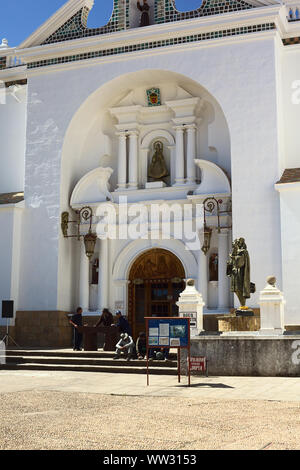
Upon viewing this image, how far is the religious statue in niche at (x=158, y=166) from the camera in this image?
64.4 feet

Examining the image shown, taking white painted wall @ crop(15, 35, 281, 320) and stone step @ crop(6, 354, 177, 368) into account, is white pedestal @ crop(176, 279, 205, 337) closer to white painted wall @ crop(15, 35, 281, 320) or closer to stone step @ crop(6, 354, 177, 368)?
stone step @ crop(6, 354, 177, 368)

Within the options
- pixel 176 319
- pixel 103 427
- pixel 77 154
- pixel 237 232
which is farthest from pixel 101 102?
pixel 103 427

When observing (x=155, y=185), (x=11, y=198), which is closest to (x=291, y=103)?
(x=155, y=185)

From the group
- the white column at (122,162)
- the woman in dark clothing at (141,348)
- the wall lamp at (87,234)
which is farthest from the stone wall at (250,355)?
the white column at (122,162)

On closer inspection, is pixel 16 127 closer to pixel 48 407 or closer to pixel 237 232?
pixel 237 232

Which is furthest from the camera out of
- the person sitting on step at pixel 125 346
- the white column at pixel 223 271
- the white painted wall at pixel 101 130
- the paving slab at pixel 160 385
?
the white column at pixel 223 271

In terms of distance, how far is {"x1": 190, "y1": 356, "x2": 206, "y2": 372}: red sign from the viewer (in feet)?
39.7

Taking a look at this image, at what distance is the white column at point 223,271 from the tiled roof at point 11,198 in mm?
6441

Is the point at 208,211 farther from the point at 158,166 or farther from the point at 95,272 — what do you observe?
the point at 95,272

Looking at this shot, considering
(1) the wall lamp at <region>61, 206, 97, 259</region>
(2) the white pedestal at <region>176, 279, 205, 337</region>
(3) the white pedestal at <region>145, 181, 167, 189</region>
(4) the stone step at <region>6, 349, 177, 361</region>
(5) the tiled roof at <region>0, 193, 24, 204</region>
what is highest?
(3) the white pedestal at <region>145, 181, 167, 189</region>

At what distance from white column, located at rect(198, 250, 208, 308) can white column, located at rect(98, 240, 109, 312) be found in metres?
3.00

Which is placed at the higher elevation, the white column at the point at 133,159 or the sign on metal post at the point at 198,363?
the white column at the point at 133,159

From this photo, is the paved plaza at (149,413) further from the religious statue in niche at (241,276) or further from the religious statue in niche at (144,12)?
the religious statue in niche at (144,12)

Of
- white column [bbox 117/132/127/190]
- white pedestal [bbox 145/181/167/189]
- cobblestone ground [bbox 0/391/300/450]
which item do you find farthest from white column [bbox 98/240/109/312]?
cobblestone ground [bbox 0/391/300/450]
